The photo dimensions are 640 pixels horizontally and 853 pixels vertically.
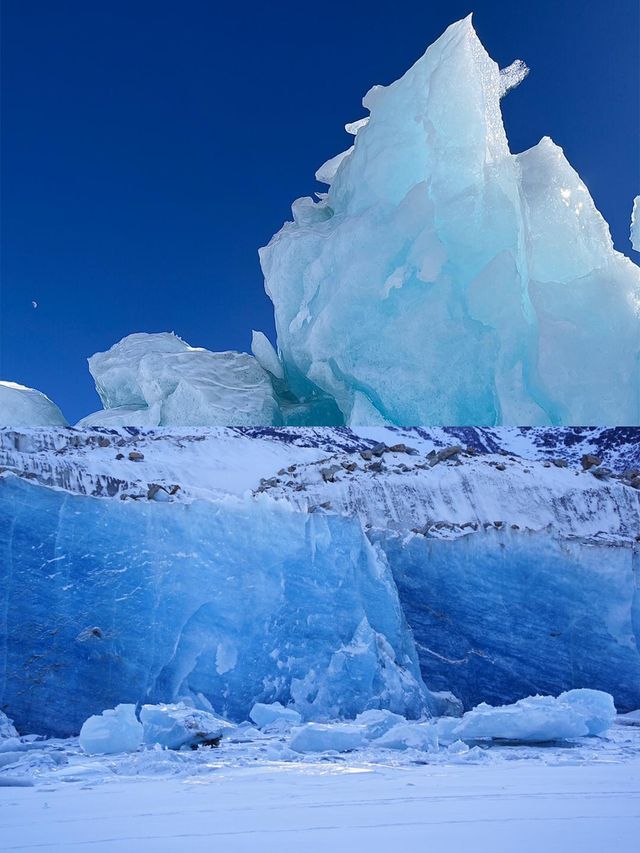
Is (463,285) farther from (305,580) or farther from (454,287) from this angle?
(305,580)

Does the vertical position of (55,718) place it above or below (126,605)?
below

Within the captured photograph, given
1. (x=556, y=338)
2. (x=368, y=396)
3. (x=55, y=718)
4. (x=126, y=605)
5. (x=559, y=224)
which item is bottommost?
(x=55, y=718)

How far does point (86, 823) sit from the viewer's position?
1490 millimetres

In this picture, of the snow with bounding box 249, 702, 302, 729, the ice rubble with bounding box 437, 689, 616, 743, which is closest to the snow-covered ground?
the ice rubble with bounding box 437, 689, 616, 743

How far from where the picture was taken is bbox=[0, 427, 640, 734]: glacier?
11.3 ft

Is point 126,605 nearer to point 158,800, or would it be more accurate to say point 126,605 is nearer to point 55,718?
point 55,718

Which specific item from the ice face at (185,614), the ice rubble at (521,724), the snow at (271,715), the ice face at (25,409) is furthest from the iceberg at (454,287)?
the ice rubble at (521,724)

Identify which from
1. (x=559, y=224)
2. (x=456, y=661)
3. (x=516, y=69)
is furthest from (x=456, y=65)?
(x=456, y=661)

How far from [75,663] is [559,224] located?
19.7 ft

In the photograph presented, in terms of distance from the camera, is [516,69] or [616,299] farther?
[516,69]

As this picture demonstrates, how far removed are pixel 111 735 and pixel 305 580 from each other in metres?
1.32

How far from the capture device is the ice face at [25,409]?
7711mm

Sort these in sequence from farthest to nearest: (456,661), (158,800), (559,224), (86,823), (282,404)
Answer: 1. (282,404)
2. (559,224)
3. (456,661)
4. (158,800)
5. (86,823)

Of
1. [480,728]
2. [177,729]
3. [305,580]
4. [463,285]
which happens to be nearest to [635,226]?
[463,285]
